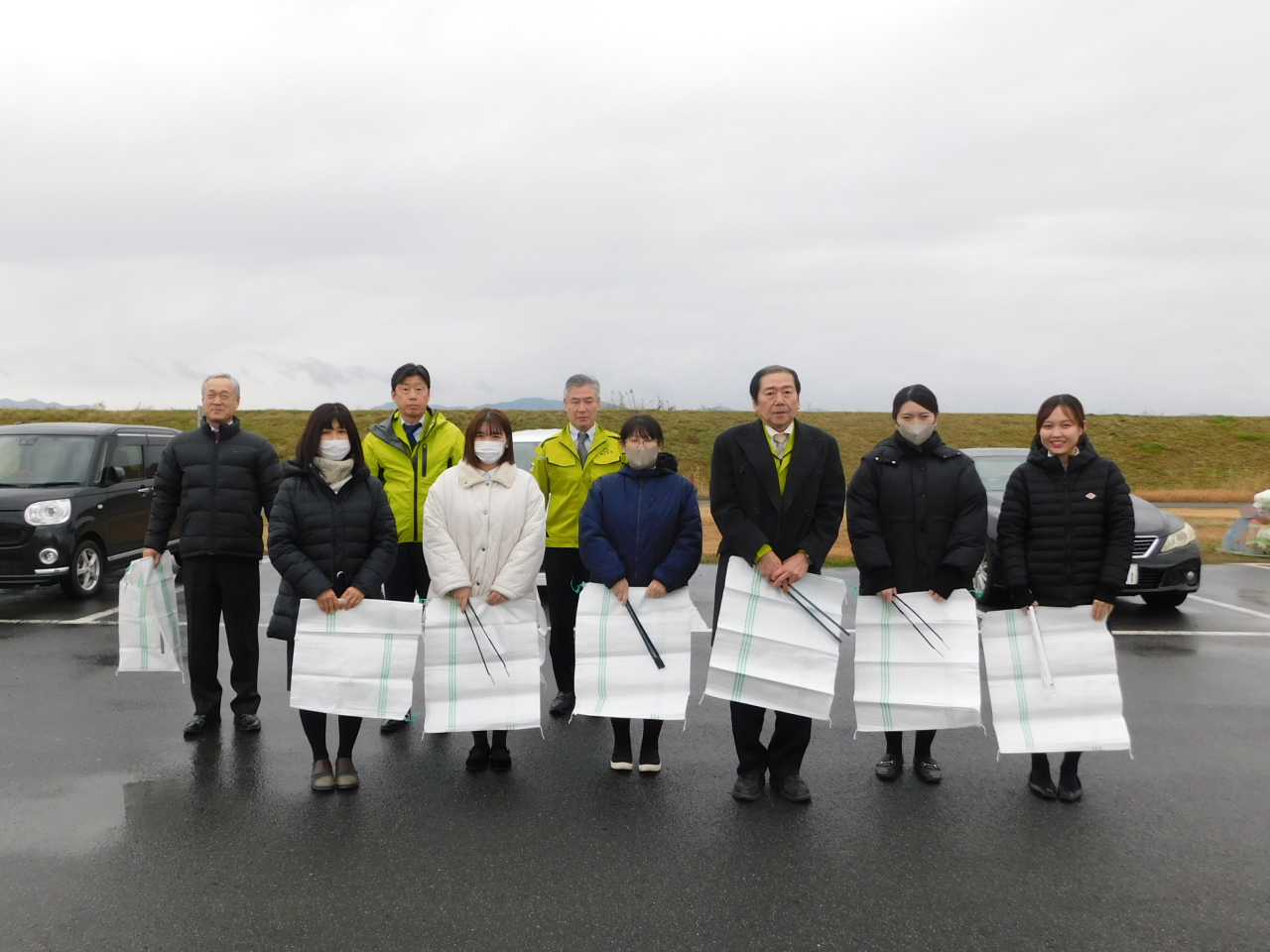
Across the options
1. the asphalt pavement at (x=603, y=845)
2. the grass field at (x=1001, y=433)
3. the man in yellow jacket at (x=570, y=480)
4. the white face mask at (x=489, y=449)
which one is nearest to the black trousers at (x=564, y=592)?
the man in yellow jacket at (x=570, y=480)

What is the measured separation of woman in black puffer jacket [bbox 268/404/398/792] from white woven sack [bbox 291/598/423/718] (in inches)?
3.6

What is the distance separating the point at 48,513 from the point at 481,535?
268 inches

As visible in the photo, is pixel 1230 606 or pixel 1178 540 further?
pixel 1230 606

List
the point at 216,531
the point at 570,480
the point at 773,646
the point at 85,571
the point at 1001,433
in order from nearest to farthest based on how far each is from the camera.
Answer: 1. the point at 773,646
2. the point at 216,531
3. the point at 570,480
4. the point at 85,571
5. the point at 1001,433

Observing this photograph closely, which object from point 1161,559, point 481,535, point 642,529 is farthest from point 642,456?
point 1161,559

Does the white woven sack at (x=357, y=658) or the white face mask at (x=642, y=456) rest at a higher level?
the white face mask at (x=642, y=456)

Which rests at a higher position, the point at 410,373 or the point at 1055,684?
the point at 410,373

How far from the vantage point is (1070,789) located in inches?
161

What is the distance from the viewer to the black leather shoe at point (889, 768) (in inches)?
170

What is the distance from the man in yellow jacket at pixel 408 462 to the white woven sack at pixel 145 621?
131cm

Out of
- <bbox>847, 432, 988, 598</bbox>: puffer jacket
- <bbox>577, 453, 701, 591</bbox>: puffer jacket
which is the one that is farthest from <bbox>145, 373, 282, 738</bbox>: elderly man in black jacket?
<bbox>847, 432, 988, 598</bbox>: puffer jacket

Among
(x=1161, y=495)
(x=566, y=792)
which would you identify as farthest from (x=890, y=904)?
(x=1161, y=495)

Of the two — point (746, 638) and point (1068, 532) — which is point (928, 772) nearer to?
point (746, 638)

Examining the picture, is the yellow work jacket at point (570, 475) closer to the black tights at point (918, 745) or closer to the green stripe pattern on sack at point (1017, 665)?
the black tights at point (918, 745)
